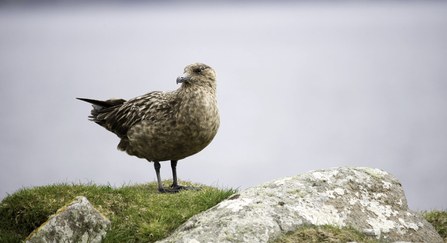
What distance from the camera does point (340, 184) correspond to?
595 cm

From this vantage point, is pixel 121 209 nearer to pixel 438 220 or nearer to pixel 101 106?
pixel 101 106

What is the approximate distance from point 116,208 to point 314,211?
3093 mm

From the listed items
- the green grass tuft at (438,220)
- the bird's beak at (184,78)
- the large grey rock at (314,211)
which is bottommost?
the green grass tuft at (438,220)

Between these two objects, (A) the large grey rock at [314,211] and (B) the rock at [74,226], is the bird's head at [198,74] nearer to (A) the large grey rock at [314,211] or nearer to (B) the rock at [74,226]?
(A) the large grey rock at [314,211]

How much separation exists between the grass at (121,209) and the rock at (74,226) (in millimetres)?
216

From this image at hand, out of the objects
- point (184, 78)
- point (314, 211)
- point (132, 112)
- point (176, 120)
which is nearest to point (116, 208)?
point (176, 120)

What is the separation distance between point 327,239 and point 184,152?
131 inches

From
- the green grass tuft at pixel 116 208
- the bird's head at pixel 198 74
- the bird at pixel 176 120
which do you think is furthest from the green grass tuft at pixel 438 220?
the bird's head at pixel 198 74

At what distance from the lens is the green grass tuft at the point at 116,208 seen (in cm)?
552

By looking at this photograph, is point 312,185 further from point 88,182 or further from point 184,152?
point 88,182

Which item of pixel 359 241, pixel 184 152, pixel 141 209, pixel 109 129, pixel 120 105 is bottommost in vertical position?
pixel 359 241

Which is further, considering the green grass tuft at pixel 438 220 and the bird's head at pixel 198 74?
the bird's head at pixel 198 74

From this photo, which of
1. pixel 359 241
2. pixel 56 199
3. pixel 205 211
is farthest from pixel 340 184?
pixel 56 199

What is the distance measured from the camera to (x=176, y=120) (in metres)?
6.91
